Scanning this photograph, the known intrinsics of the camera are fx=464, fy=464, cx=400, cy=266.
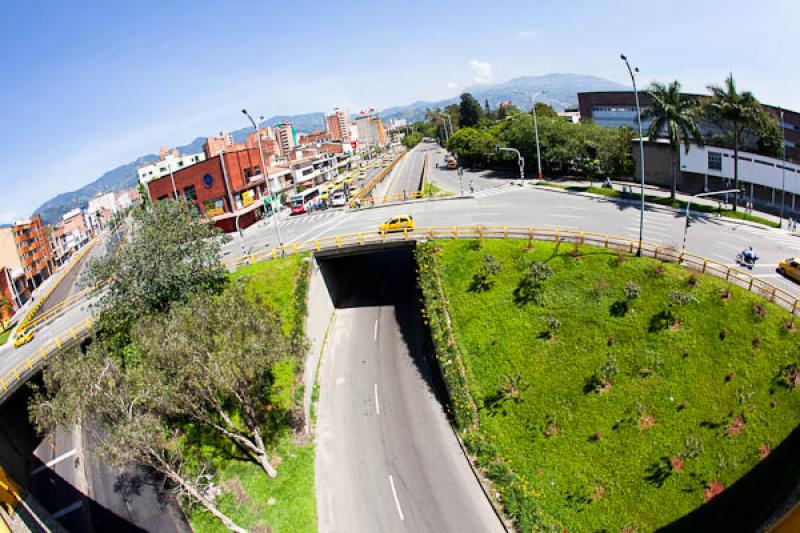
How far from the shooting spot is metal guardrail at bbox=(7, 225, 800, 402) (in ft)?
84.3

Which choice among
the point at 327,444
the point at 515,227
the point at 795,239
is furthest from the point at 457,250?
the point at 795,239

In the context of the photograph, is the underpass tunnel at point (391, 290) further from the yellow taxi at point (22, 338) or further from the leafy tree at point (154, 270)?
the yellow taxi at point (22, 338)

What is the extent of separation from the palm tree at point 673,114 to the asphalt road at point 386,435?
26.9 meters

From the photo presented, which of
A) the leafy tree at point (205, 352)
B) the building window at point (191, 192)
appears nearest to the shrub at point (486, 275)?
the leafy tree at point (205, 352)

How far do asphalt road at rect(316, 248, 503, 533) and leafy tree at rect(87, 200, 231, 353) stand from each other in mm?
10968

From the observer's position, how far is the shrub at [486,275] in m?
32.8

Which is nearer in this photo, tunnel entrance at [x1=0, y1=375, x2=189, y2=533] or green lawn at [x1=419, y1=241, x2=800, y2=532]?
green lawn at [x1=419, y1=241, x2=800, y2=532]

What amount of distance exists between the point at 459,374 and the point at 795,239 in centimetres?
2806

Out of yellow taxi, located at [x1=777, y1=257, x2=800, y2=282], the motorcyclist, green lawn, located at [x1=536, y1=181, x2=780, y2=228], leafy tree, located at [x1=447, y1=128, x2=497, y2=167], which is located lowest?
yellow taxi, located at [x1=777, y1=257, x2=800, y2=282]

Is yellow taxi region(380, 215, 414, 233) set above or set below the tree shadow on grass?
above

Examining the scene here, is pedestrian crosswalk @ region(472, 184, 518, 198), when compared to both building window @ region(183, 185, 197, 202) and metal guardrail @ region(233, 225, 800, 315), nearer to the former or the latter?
metal guardrail @ region(233, 225, 800, 315)

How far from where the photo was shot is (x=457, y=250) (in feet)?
120

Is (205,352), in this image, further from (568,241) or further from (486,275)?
(568,241)

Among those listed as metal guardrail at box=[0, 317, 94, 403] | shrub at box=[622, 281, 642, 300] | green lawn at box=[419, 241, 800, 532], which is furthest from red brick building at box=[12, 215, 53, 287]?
shrub at box=[622, 281, 642, 300]
